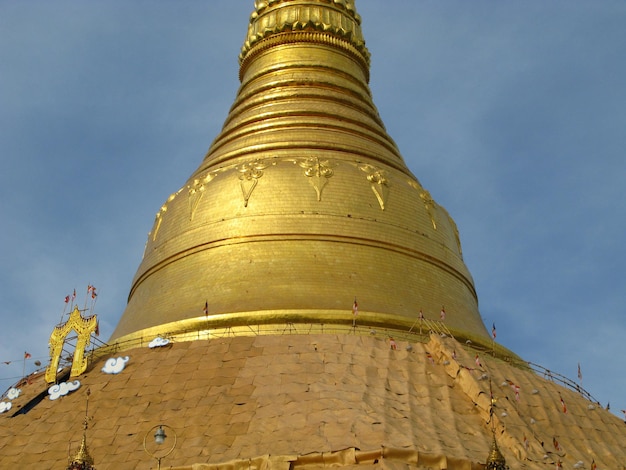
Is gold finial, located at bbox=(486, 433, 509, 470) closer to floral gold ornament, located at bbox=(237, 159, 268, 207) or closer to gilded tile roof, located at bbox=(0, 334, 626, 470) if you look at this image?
gilded tile roof, located at bbox=(0, 334, 626, 470)

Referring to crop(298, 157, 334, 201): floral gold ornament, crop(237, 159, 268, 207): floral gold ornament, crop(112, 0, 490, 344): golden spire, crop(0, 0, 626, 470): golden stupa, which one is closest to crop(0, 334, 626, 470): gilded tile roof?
crop(0, 0, 626, 470): golden stupa

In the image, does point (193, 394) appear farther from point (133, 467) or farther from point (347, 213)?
point (347, 213)

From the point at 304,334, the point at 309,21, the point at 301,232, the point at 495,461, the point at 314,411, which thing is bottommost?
the point at 495,461

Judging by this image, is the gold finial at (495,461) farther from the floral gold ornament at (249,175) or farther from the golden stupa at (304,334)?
the floral gold ornament at (249,175)

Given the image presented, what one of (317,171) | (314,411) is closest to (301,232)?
→ (317,171)

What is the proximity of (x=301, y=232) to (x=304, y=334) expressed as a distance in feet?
11.0

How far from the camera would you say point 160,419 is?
44.6ft

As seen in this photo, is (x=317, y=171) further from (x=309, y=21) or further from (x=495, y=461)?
(x=495, y=461)

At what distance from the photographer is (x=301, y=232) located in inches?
725

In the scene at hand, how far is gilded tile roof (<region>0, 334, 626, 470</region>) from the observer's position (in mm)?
12141

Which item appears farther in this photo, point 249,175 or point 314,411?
point 249,175

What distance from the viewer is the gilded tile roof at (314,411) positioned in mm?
12141

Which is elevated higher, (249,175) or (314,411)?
(249,175)

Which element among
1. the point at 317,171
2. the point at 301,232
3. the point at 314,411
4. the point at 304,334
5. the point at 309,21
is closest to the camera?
the point at 314,411
